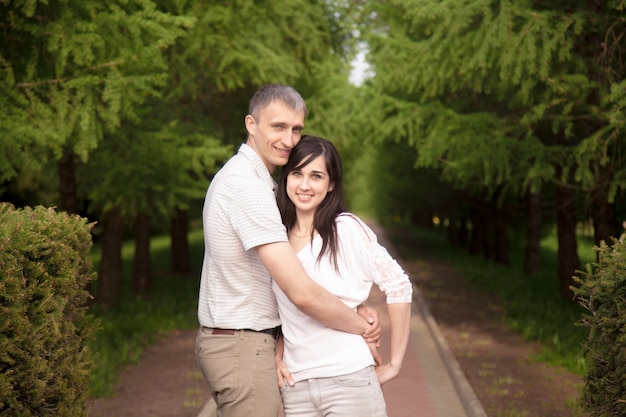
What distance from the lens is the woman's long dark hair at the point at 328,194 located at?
3469 millimetres

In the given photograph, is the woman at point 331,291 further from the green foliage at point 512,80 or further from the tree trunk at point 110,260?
the tree trunk at point 110,260

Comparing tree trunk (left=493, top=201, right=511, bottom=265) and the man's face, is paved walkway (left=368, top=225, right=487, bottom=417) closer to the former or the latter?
the man's face

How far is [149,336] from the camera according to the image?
12453 mm

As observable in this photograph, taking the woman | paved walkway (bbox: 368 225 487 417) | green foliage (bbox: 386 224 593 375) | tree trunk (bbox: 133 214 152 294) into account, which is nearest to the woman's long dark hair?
the woman

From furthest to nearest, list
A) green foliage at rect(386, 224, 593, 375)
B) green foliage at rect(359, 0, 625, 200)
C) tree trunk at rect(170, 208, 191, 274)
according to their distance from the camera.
→ tree trunk at rect(170, 208, 191, 274), green foliage at rect(386, 224, 593, 375), green foliage at rect(359, 0, 625, 200)

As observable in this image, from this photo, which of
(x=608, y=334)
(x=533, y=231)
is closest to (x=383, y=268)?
(x=608, y=334)

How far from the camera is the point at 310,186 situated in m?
3.49

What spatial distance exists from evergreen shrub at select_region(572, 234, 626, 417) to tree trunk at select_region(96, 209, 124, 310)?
38.9ft

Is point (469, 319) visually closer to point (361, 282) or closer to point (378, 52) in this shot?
point (378, 52)

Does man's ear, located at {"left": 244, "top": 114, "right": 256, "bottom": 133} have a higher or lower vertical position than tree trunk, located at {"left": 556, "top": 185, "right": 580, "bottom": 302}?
higher

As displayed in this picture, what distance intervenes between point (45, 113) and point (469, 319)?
28.3 ft

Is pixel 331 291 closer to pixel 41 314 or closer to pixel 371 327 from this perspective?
pixel 371 327

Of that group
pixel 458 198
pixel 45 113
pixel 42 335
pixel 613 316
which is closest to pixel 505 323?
pixel 45 113

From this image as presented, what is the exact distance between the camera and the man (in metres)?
3.29
